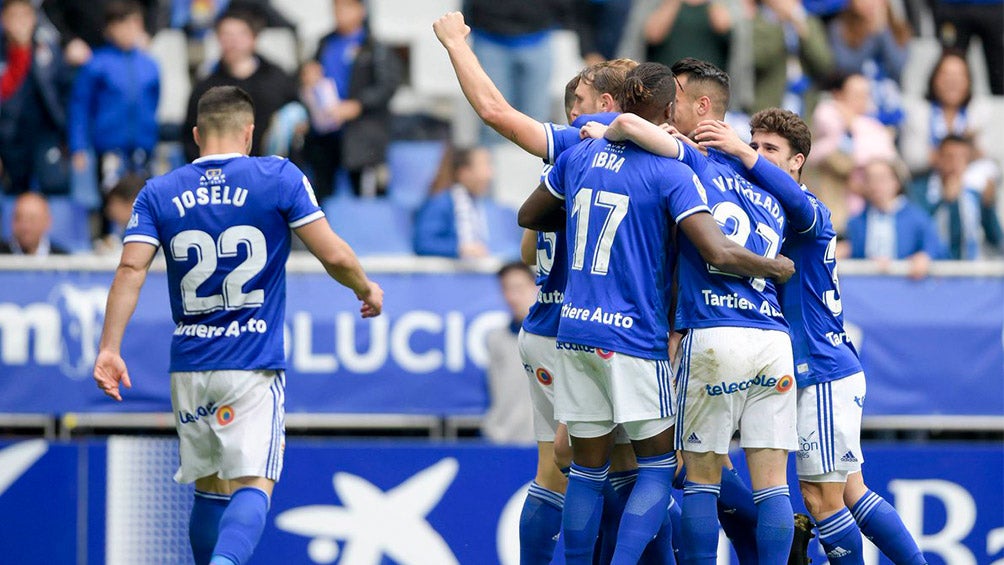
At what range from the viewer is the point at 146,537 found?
9.26m

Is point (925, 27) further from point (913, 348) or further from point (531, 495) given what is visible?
point (531, 495)

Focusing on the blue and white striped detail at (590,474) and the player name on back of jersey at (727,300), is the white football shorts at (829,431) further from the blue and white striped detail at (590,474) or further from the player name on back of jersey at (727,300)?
the blue and white striped detail at (590,474)

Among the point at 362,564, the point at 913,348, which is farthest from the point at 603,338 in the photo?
the point at 913,348

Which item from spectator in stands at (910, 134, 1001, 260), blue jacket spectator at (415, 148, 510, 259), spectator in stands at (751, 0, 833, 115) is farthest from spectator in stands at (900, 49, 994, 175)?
blue jacket spectator at (415, 148, 510, 259)

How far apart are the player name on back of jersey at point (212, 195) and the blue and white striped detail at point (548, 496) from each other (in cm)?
197

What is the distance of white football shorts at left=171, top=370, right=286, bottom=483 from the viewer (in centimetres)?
714

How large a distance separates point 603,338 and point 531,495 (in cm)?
113

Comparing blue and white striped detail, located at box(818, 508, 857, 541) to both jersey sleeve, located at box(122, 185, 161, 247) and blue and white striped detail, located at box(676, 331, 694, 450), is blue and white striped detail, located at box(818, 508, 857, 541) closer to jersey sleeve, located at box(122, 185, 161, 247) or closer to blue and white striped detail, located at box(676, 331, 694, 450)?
blue and white striped detail, located at box(676, 331, 694, 450)

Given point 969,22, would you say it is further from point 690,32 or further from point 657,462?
point 657,462

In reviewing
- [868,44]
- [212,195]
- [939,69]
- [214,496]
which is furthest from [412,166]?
[214,496]

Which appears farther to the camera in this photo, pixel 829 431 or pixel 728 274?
pixel 829 431

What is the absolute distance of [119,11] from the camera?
1260 cm

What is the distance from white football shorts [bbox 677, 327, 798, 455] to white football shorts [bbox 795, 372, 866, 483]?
0.31 metres

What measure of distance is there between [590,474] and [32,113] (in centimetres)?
776
